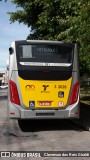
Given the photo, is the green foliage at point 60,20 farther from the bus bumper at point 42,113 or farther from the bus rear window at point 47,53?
the bus bumper at point 42,113

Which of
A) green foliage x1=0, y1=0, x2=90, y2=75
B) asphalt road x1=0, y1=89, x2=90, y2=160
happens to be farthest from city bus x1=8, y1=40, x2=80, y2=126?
green foliage x1=0, y1=0, x2=90, y2=75

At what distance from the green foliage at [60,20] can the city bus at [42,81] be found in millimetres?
1278

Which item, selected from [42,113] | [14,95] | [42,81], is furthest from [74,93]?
[14,95]

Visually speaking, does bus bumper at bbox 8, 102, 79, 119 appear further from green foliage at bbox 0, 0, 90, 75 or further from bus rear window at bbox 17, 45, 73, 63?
green foliage at bbox 0, 0, 90, 75

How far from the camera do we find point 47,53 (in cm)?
1383

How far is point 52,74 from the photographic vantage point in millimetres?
13609

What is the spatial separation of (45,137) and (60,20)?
26.0ft

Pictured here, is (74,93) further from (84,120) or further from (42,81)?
(84,120)

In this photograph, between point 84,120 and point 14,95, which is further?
point 84,120

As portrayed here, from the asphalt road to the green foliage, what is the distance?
120 inches

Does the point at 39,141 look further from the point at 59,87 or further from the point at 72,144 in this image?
the point at 59,87

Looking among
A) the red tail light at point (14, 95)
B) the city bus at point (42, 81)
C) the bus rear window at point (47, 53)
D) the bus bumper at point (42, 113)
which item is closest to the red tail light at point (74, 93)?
the city bus at point (42, 81)

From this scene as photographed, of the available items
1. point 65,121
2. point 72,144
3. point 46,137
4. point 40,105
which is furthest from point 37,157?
point 65,121

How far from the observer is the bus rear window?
537 inches
